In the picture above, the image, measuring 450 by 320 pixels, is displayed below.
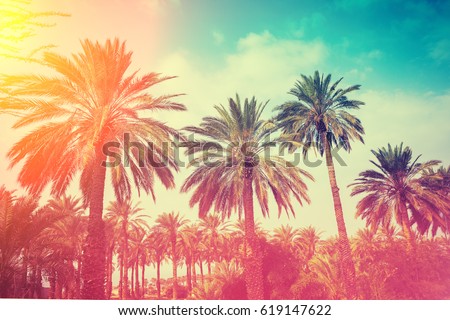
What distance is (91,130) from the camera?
14516mm

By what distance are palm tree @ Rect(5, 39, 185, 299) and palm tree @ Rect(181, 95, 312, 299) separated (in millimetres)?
4819

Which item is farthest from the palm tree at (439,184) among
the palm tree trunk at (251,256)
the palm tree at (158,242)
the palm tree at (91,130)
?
the palm tree at (158,242)

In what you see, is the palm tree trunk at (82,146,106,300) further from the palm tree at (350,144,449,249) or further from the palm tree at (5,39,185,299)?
the palm tree at (350,144,449,249)

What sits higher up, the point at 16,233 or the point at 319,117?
the point at 319,117

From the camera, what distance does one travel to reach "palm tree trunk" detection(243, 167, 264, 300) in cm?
1977

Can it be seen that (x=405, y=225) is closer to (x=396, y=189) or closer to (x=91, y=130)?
(x=396, y=189)

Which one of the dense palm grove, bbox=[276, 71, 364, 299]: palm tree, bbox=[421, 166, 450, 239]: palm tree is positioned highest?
bbox=[276, 71, 364, 299]: palm tree

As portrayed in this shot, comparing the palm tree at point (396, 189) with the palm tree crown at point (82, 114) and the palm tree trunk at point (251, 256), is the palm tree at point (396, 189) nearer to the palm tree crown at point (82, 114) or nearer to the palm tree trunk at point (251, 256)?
the palm tree trunk at point (251, 256)

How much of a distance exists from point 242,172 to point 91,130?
956cm

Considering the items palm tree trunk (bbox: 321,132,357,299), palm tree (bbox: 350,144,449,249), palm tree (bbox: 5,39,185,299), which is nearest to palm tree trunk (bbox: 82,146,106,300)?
palm tree (bbox: 5,39,185,299)

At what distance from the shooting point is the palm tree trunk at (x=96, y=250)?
42.8 ft

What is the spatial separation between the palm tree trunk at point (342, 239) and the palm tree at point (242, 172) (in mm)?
2462

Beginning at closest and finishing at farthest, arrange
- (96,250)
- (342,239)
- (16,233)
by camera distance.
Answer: (96,250) → (16,233) → (342,239)

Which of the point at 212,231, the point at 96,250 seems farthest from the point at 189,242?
the point at 96,250
